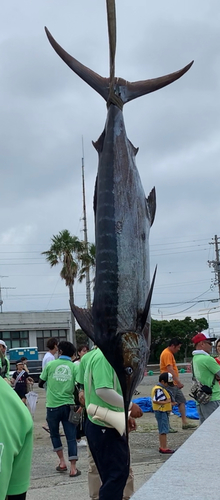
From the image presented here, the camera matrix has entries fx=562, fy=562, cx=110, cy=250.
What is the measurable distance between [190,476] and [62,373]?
505 centimetres

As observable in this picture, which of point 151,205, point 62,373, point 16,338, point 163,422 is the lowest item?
point 163,422

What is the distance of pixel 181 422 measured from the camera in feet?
37.9

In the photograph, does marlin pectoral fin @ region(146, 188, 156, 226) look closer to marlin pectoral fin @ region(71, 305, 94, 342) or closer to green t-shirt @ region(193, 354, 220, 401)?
marlin pectoral fin @ region(71, 305, 94, 342)

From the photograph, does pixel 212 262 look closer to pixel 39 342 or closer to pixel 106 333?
pixel 39 342

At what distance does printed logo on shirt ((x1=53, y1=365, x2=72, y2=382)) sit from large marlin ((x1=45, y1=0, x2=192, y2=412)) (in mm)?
5472

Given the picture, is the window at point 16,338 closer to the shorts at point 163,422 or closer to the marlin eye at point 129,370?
the shorts at point 163,422

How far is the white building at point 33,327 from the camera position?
41.9m

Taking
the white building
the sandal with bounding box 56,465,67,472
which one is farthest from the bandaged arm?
the white building

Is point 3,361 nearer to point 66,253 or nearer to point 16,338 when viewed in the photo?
point 66,253

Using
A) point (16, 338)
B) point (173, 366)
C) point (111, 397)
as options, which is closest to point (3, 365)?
point (111, 397)

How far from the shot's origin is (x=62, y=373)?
771cm

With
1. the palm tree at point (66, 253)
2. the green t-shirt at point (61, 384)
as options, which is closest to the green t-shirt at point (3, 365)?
the green t-shirt at point (61, 384)

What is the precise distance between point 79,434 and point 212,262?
4273 cm

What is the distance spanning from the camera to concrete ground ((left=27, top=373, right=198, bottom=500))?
21.5 feet
